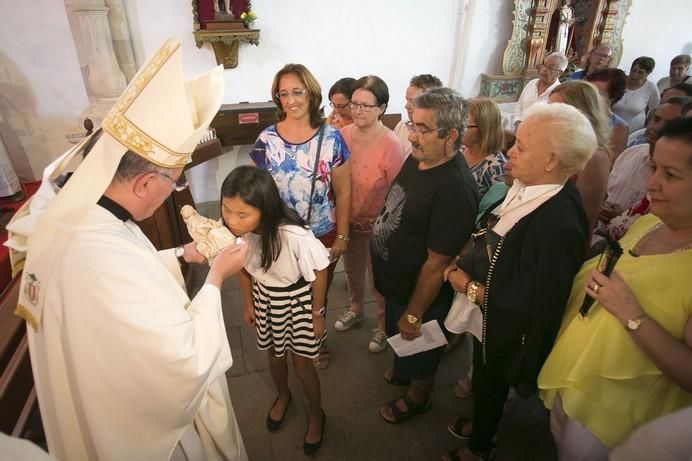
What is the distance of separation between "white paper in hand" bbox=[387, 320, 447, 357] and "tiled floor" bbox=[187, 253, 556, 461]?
0.62m

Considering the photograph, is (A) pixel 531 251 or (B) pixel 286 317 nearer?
(A) pixel 531 251

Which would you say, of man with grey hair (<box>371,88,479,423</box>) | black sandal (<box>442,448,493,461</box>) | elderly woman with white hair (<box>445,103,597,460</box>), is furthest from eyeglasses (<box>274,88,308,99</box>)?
black sandal (<box>442,448,493,461</box>)

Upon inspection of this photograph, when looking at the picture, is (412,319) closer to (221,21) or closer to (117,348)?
(117,348)

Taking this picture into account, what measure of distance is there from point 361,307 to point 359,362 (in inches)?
20.3

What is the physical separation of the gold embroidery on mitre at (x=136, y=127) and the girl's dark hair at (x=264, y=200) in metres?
0.45

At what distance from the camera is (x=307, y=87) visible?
2.20 metres

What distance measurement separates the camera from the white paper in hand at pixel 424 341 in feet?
6.60

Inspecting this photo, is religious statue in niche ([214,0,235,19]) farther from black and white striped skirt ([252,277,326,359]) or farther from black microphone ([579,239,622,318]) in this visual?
black microphone ([579,239,622,318])

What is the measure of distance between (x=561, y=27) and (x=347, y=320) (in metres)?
5.36

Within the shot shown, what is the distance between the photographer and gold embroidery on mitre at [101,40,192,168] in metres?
1.10

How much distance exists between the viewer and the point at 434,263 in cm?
177

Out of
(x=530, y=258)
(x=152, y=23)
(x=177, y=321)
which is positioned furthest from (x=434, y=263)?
(x=152, y=23)

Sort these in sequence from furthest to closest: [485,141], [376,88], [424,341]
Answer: [376,88] → [485,141] → [424,341]

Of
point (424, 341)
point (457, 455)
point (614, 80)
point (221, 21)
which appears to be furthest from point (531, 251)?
point (221, 21)
